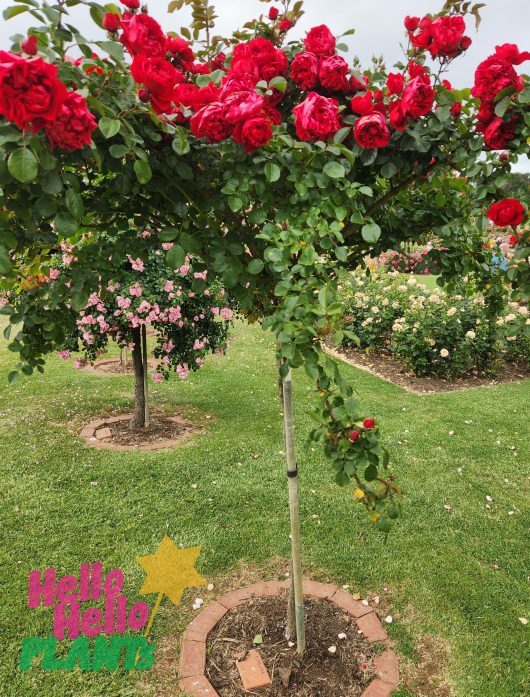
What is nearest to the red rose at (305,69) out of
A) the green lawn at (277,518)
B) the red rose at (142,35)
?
the red rose at (142,35)

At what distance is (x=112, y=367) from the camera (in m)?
7.50

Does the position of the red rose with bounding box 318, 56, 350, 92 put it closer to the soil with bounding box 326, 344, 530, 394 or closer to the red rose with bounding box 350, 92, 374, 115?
the red rose with bounding box 350, 92, 374, 115

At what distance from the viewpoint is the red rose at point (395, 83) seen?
4.89 ft

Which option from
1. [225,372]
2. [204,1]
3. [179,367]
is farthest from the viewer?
[225,372]

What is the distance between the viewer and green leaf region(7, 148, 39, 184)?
3.34ft

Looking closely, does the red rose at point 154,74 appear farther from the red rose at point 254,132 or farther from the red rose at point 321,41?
the red rose at point 321,41

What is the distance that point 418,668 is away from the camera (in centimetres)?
248

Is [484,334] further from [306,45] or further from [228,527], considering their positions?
[306,45]

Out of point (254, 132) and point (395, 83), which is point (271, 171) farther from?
point (395, 83)

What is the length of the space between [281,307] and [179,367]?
137 inches

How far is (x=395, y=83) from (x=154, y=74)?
68cm

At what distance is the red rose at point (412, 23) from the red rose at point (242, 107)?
25.3 inches

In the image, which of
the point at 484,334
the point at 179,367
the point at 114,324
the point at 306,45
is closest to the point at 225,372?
the point at 179,367

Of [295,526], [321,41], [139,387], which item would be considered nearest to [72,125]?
[321,41]
